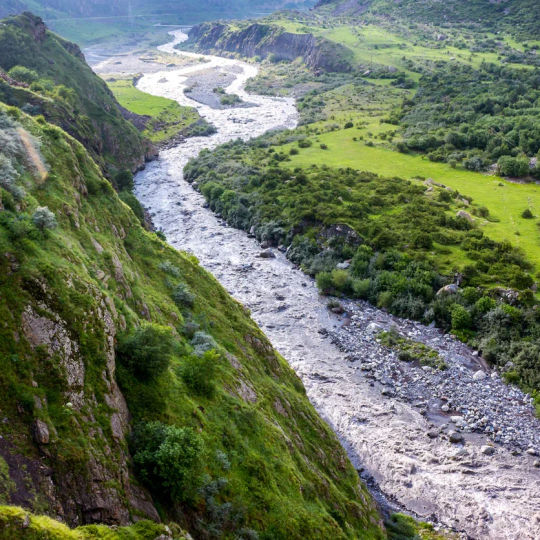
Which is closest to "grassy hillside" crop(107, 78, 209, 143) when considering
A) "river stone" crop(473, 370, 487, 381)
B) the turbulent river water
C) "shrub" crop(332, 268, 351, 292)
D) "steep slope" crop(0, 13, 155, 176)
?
"steep slope" crop(0, 13, 155, 176)

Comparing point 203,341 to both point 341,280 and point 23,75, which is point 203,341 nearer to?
point 341,280

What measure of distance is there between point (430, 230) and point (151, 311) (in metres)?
44.6

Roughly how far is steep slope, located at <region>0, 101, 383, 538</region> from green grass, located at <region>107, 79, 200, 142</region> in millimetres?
90927

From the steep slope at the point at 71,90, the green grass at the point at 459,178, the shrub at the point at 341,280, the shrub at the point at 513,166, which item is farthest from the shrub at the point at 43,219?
the shrub at the point at 513,166

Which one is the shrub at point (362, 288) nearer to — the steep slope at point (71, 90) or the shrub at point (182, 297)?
the shrub at point (182, 297)

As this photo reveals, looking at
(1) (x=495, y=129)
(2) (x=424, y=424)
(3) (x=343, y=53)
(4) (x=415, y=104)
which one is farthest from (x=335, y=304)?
(3) (x=343, y=53)

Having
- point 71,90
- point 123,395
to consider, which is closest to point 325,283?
point 123,395

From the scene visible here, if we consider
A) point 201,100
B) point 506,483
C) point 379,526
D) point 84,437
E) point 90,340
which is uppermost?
point 201,100

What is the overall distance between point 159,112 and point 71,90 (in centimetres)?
4925

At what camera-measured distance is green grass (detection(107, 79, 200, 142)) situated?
116062 millimetres

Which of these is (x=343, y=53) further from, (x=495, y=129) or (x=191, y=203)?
(x=191, y=203)

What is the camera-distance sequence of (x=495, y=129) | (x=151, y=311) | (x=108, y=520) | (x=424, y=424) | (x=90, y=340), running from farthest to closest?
(x=495, y=129) < (x=424, y=424) < (x=151, y=311) < (x=90, y=340) < (x=108, y=520)

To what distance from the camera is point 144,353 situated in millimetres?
17547

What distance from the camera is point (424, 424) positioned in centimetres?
3538
